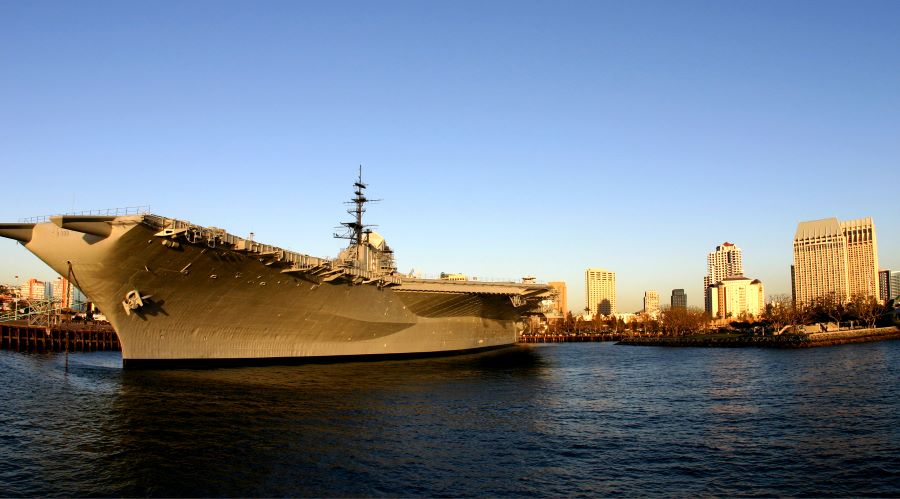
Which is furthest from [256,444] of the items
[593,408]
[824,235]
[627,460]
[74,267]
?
[824,235]

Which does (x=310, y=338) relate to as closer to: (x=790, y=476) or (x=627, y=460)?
(x=627, y=460)

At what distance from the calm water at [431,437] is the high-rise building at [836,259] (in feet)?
489

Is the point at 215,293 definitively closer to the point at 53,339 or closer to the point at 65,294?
the point at 53,339

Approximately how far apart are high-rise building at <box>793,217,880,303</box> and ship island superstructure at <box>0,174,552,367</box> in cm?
14417

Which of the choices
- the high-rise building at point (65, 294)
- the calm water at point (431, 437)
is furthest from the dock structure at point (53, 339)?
the calm water at point (431, 437)

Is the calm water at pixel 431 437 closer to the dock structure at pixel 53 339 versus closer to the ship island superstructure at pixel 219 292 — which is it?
the ship island superstructure at pixel 219 292

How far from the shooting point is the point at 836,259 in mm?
153375

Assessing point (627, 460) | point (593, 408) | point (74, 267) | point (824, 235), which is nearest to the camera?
point (627, 460)

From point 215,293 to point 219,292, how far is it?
0.15 metres

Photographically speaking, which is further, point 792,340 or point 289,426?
point 792,340

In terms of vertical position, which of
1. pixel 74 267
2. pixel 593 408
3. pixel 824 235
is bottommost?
pixel 593 408

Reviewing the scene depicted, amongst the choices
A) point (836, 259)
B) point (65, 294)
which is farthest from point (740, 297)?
point (65, 294)

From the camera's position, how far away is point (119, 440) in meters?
13.0

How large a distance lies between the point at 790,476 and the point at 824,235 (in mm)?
174013
